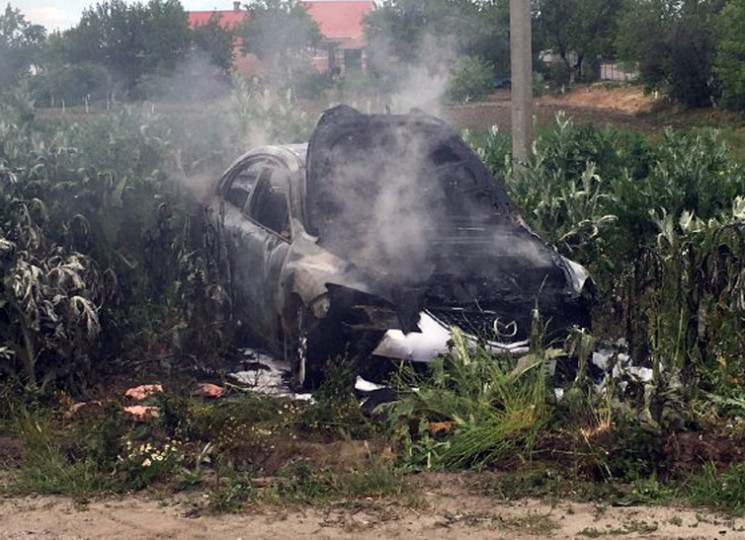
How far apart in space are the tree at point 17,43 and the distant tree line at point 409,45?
5 cm

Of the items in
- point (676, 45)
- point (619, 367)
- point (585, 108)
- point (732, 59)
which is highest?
point (619, 367)

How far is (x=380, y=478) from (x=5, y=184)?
371cm

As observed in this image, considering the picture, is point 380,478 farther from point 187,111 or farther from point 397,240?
point 187,111

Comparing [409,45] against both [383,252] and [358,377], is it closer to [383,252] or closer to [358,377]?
[383,252]

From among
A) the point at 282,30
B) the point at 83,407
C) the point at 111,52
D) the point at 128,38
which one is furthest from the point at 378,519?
the point at 128,38

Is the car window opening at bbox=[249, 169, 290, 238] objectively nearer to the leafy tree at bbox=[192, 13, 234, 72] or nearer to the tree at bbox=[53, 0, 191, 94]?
the tree at bbox=[53, 0, 191, 94]

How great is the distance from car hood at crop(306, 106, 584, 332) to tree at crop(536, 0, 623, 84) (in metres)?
55.0

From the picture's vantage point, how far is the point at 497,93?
41656 mm

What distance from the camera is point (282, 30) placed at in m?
20.9

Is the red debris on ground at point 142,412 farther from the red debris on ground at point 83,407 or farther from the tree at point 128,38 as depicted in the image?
the tree at point 128,38

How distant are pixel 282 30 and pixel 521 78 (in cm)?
948

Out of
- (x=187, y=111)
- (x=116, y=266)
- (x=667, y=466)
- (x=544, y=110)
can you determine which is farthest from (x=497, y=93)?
(x=667, y=466)

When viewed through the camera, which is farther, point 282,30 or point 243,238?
point 282,30

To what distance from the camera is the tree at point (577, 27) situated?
6347 cm
